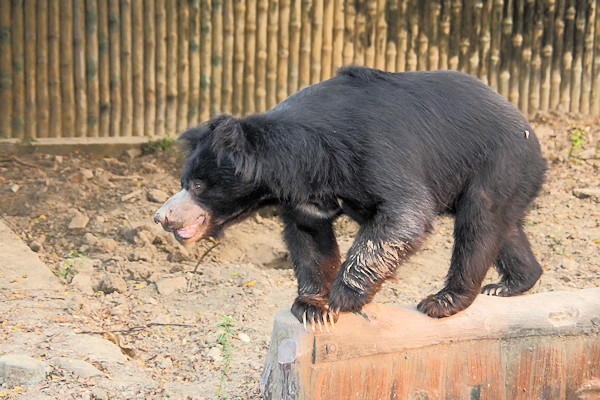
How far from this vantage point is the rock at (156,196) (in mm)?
6938

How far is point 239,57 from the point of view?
8070 millimetres

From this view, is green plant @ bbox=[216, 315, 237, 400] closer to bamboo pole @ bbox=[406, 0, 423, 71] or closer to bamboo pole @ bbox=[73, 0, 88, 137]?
bamboo pole @ bbox=[73, 0, 88, 137]

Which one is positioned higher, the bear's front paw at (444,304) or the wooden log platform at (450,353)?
the bear's front paw at (444,304)

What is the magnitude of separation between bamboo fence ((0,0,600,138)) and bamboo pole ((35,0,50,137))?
0.04ft

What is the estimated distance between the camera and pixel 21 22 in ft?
24.8

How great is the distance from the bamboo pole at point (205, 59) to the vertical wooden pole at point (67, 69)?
1.36 meters

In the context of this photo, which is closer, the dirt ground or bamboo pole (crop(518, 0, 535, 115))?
the dirt ground

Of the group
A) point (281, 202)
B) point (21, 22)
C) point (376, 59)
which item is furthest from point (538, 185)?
point (21, 22)

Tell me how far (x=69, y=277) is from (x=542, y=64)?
6050mm

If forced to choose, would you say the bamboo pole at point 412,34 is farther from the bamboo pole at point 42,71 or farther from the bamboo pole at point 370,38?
the bamboo pole at point 42,71

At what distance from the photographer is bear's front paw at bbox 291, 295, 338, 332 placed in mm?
3510

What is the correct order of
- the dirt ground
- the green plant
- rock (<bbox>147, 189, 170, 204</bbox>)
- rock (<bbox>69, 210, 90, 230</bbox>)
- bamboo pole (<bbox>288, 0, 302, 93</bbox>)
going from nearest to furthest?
the green plant < the dirt ground < rock (<bbox>69, 210, 90, 230</bbox>) < rock (<bbox>147, 189, 170, 204</bbox>) < bamboo pole (<bbox>288, 0, 302, 93</bbox>)

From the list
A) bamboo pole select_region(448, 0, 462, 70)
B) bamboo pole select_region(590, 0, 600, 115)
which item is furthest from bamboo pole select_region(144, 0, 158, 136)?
bamboo pole select_region(590, 0, 600, 115)

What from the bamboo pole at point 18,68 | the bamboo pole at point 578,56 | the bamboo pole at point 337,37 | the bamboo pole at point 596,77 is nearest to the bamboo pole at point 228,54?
the bamboo pole at point 337,37
